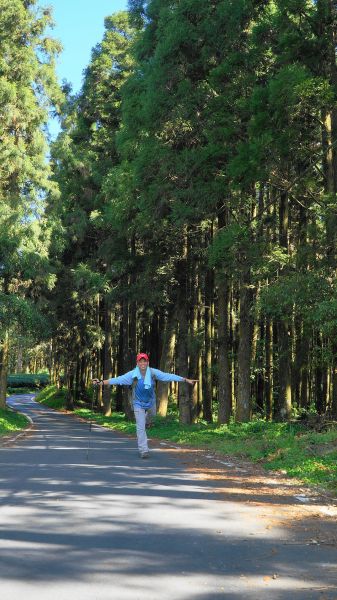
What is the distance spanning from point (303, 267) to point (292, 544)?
1196 centimetres

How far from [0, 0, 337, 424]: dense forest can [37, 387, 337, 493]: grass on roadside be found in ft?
5.77

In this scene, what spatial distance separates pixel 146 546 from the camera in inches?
199

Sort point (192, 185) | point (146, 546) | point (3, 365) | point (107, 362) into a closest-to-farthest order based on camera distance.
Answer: point (146, 546), point (192, 185), point (3, 365), point (107, 362)

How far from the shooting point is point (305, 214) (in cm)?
2328

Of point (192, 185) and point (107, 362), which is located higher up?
point (192, 185)

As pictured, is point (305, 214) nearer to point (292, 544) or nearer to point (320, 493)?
point (320, 493)

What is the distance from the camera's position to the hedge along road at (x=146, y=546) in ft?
13.3

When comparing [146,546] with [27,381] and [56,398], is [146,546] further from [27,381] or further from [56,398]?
[27,381]

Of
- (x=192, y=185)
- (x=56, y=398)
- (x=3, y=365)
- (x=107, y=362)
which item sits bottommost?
(x=56, y=398)

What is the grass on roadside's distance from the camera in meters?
9.66

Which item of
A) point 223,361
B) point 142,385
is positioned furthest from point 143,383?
point 223,361

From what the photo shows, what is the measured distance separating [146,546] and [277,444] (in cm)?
786

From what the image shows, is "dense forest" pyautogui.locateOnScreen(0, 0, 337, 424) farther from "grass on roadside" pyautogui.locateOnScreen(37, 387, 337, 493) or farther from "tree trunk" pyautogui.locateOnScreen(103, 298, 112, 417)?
"grass on roadside" pyautogui.locateOnScreen(37, 387, 337, 493)

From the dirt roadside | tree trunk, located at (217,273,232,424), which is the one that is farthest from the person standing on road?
tree trunk, located at (217,273,232,424)
